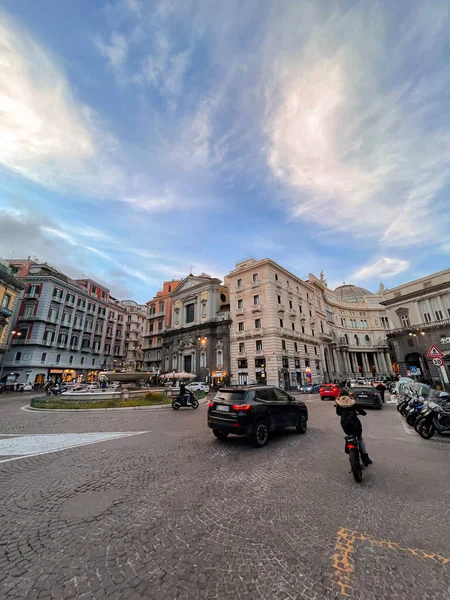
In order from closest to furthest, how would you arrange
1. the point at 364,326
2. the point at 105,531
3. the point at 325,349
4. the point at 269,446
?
1. the point at 105,531
2. the point at 269,446
3. the point at 325,349
4. the point at 364,326

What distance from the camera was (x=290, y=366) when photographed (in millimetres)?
36781

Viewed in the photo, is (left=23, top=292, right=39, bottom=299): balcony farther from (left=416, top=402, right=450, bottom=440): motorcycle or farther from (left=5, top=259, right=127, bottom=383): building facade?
(left=416, top=402, right=450, bottom=440): motorcycle

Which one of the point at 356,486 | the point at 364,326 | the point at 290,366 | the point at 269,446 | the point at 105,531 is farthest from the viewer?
the point at 364,326

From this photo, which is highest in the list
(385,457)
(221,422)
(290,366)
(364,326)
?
(364,326)

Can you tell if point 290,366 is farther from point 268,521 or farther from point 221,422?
point 268,521

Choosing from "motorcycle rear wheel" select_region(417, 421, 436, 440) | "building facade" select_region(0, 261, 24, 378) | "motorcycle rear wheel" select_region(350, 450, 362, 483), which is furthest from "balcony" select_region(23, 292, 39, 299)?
"motorcycle rear wheel" select_region(417, 421, 436, 440)

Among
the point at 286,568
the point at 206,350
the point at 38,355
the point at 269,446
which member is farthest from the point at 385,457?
the point at 38,355

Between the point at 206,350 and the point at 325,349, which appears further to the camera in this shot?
the point at 325,349

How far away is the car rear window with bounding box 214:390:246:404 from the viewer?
7.32 metres

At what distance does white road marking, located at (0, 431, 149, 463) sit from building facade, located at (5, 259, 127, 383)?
1602 inches

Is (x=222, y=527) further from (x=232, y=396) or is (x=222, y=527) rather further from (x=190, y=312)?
(x=190, y=312)

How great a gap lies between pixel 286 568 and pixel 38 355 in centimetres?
4992

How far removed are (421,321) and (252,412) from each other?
137 feet

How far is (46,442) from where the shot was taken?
24.5ft
